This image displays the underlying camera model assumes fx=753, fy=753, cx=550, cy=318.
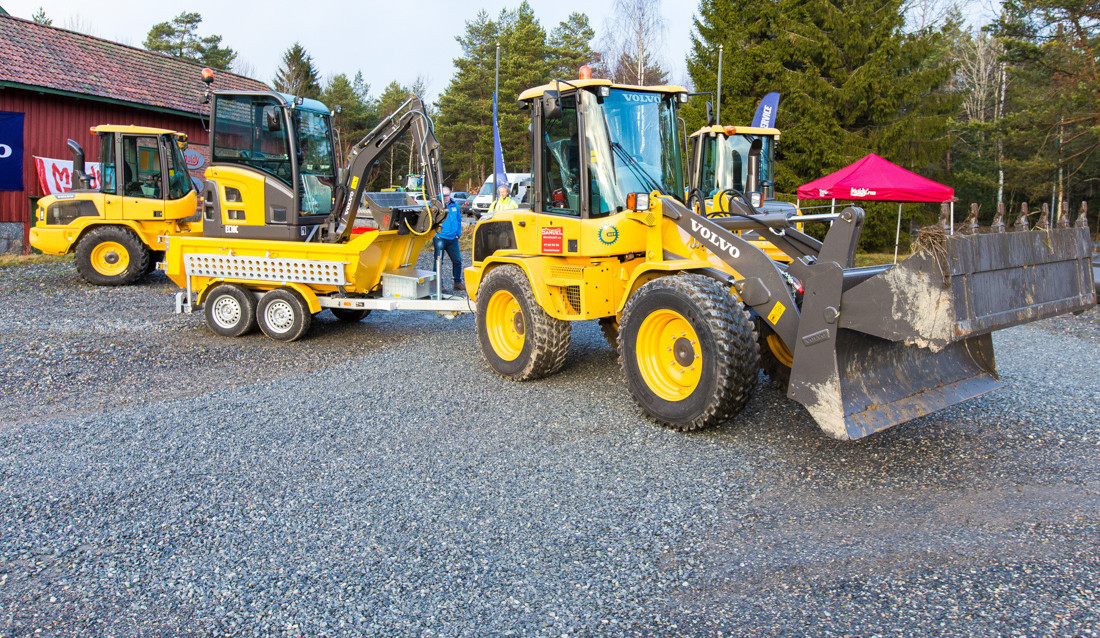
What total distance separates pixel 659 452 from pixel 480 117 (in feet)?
139

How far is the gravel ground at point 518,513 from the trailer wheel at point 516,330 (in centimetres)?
24

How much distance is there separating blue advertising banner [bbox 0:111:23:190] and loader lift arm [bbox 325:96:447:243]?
12.3m

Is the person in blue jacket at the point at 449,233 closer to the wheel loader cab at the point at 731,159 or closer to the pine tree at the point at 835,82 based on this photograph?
the wheel loader cab at the point at 731,159

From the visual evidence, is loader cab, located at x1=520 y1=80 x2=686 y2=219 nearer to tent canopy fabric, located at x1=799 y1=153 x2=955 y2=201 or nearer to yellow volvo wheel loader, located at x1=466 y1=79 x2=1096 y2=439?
yellow volvo wheel loader, located at x1=466 y1=79 x2=1096 y2=439

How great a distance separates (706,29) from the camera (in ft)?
79.7

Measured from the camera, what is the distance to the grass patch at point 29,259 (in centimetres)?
1574

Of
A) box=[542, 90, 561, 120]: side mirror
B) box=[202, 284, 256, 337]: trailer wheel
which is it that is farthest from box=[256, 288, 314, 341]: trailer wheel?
box=[542, 90, 561, 120]: side mirror

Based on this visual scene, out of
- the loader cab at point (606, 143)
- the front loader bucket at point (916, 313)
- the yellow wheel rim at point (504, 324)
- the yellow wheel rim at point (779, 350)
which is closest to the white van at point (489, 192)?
the yellow wheel rim at point (504, 324)

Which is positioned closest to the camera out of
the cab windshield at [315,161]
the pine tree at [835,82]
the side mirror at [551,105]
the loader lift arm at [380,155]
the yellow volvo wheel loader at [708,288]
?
the yellow volvo wheel loader at [708,288]

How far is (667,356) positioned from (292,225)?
5234 millimetres

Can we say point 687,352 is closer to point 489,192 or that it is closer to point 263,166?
point 263,166

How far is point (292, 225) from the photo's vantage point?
8.80 metres

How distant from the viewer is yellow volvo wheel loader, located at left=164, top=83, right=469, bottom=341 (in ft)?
28.3

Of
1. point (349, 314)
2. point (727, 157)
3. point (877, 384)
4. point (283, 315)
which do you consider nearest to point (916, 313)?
point (877, 384)
